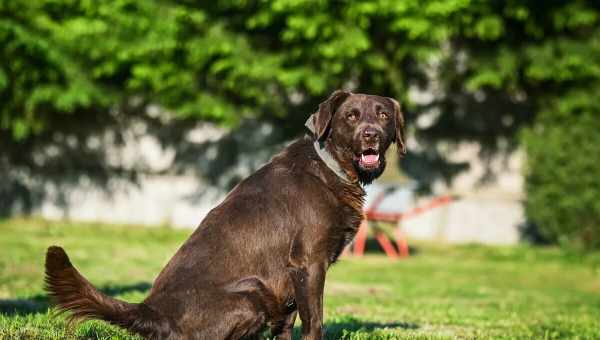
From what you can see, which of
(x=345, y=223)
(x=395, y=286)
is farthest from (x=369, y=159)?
(x=395, y=286)

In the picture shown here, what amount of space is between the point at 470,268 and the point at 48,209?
31.6 ft

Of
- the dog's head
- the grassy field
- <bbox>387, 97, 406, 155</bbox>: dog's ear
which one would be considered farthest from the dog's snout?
the grassy field

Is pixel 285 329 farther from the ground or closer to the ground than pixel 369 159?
closer to the ground

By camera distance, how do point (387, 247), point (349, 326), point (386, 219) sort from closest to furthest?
point (349, 326), point (386, 219), point (387, 247)

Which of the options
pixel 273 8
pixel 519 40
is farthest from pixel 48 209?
pixel 519 40

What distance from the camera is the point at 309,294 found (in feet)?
15.3

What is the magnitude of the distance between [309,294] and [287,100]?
12.6 meters

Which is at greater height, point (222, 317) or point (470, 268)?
point (222, 317)

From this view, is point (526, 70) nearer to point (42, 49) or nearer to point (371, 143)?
point (42, 49)

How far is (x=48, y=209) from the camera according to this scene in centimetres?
1839

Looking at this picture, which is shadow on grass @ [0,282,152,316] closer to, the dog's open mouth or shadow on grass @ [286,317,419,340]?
shadow on grass @ [286,317,419,340]

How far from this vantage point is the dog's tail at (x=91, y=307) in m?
4.31

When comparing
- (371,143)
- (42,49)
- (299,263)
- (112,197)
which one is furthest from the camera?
(112,197)

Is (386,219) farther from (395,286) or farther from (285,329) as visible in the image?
(285,329)
